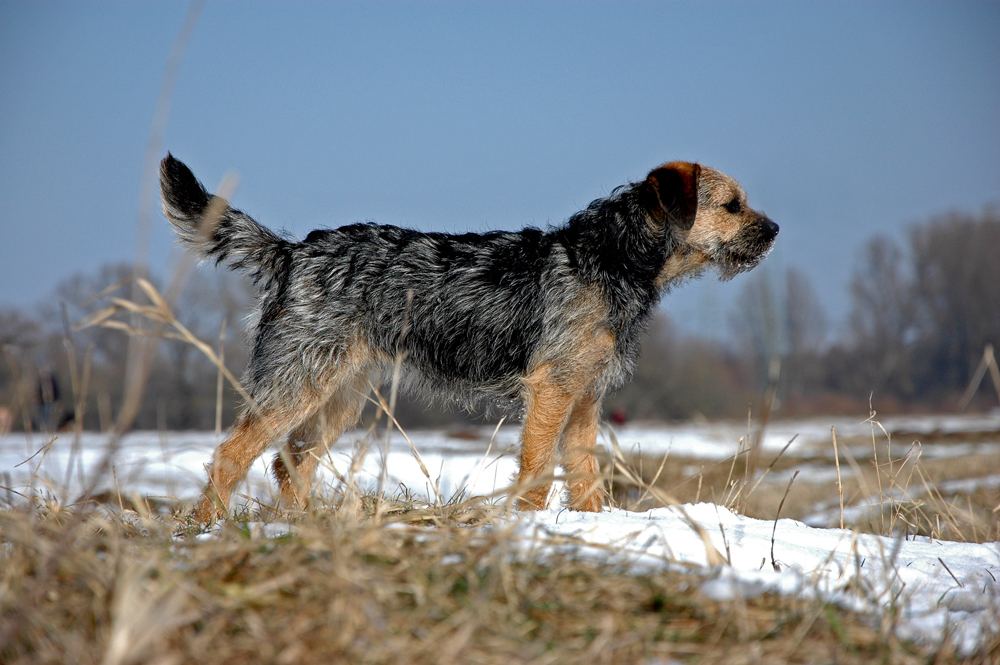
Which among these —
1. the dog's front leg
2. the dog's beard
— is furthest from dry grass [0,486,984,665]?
the dog's beard

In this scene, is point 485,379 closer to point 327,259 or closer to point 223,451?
point 327,259

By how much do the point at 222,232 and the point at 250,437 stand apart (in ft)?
→ 4.79

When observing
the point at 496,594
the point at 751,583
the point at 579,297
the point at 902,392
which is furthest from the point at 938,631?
the point at 902,392

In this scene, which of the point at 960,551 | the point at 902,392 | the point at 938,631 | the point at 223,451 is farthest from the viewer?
the point at 902,392

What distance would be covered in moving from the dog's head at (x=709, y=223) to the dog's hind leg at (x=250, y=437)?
277 cm

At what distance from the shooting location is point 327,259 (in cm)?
473

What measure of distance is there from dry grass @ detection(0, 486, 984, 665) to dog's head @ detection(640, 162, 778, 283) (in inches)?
129

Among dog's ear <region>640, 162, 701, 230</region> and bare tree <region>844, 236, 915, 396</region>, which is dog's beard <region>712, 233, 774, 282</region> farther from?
bare tree <region>844, 236, 915, 396</region>

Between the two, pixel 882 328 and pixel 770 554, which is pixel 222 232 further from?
pixel 882 328

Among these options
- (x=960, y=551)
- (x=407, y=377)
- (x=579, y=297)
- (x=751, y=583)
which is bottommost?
(x=960, y=551)

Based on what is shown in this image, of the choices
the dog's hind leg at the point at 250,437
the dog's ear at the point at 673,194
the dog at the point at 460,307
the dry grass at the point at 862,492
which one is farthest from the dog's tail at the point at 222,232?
the dry grass at the point at 862,492

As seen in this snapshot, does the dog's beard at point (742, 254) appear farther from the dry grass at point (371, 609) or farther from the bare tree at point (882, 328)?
the bare tree at point (882, 328)

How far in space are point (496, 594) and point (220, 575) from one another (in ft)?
2.38

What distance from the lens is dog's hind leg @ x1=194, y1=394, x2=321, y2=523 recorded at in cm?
432
